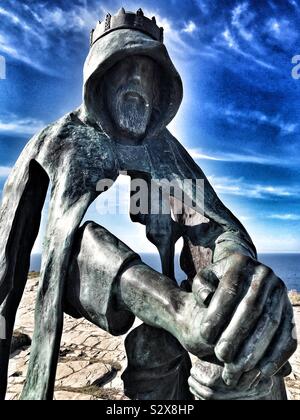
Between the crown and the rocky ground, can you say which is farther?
the rocky ground

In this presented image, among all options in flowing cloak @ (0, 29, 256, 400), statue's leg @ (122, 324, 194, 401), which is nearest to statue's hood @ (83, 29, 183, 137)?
flowing cloak @ (0, 29, 256, 400)

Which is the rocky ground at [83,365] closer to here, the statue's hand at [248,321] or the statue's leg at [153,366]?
the statue's leg at [153,366]

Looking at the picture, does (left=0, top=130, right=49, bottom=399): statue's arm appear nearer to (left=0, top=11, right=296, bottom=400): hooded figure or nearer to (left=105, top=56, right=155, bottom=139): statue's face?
(left=0, top=11, right=296, bottom=400): hooded figure

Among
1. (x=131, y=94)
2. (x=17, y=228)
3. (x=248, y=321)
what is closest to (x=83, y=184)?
(x=17, y=228)

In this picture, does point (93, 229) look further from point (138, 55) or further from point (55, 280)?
point (138, 55)

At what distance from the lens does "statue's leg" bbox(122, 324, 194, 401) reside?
1620 mm

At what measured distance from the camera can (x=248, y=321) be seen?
99 cm

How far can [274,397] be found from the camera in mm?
1416

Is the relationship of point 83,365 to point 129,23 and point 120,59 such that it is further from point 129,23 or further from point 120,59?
point 129,23

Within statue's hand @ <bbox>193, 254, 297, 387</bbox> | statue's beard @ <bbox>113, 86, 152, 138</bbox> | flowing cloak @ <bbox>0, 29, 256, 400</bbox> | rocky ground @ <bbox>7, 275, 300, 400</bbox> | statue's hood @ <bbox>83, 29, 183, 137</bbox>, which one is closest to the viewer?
statue's hand @ <bbox>193, 254, 297, 387</bbox>

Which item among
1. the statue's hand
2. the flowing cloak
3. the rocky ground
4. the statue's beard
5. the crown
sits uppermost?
the crown

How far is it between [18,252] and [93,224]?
555 millimetres

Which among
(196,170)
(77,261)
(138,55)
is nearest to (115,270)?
(77,261)

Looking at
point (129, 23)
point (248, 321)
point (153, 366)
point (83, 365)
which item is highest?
point (129, 23)
